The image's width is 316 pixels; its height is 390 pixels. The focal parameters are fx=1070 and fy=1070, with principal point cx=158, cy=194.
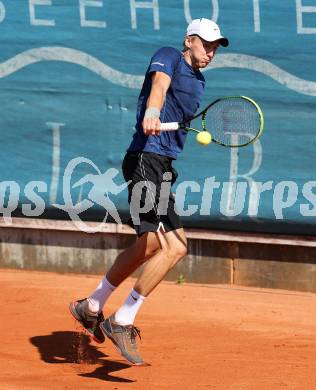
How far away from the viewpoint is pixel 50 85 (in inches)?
336

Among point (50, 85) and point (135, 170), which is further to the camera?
point (50, 85)

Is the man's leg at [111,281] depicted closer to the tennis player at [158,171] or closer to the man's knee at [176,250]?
the tennis player at [158,171]

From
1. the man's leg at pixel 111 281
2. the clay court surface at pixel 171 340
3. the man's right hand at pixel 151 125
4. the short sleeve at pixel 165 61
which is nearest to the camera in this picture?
the man's right hand at pixel 151 125

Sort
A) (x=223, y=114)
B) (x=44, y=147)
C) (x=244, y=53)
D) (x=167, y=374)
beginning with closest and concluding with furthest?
(x=167, y=374), (x=223, y=114), (x=244, y=53), (x=44, y=147)

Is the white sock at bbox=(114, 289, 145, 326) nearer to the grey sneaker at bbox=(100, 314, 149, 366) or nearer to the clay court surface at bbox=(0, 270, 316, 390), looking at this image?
the grey sneaker at bbox=(100, 314, 149, 366)

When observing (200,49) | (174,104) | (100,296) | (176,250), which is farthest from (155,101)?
(100,296)

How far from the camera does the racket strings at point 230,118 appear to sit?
616 centimetres

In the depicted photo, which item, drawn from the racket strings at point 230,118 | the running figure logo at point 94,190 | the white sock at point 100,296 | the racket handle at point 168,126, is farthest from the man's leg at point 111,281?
the running figure logo at point 94,190

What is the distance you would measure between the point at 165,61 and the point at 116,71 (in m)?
2.81

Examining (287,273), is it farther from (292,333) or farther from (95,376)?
(95,376)

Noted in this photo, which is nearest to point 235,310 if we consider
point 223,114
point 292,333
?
point 292,333

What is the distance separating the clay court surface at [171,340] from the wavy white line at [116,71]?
1.59m

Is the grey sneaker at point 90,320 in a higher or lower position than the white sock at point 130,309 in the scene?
lower

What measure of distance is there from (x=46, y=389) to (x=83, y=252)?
3288mm
